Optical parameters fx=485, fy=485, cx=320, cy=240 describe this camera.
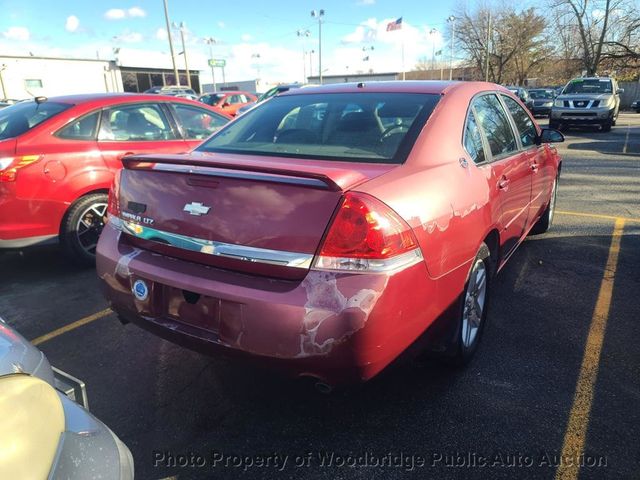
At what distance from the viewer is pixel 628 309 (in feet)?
11.7

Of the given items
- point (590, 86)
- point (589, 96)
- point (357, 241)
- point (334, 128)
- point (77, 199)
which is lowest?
point (77, 199)

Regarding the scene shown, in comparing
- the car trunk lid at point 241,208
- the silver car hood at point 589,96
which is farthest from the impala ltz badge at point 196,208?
the silver car hood at point 589,96

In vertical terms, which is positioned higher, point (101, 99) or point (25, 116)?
point (101, 99)

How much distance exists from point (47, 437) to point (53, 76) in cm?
5052

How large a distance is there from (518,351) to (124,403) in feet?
7.70

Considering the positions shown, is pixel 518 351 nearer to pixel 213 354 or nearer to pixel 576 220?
pixel 213 354

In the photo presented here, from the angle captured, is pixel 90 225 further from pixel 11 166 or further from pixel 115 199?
pixel 115 199

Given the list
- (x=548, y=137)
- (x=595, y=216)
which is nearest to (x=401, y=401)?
(x=548, y=137)

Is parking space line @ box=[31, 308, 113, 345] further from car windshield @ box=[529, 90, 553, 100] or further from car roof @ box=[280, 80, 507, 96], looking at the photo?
car windshield @ box=[529, 90, 553, 100]

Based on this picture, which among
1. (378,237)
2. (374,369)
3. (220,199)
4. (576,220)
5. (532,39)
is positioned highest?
(532,39)

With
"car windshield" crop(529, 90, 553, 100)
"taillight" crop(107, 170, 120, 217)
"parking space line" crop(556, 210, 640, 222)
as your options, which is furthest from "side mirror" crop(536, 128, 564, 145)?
"car windshield" crop(529, 90, 553, 100)

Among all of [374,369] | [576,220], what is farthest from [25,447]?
[576,220]

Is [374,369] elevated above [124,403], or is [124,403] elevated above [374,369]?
[374,369]

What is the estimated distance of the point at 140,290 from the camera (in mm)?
2332
